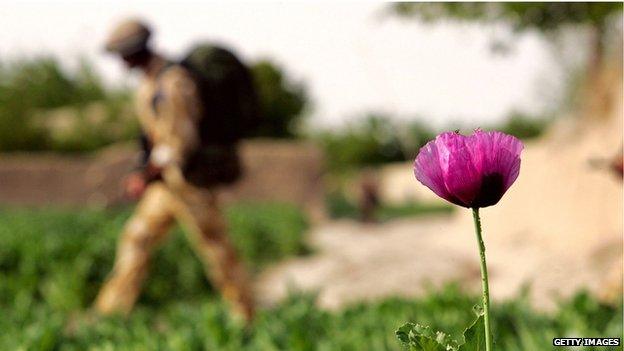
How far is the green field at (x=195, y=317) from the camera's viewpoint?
3461mm

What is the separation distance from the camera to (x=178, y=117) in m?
4.59

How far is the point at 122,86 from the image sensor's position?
75.6ft

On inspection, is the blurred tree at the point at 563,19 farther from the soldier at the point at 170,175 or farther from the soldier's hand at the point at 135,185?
the soldier's hand at the point at 135,185

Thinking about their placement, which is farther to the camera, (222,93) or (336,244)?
(336,244)

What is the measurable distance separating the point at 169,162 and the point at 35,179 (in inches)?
448

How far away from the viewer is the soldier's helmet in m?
4.75

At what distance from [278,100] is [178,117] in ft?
57.2

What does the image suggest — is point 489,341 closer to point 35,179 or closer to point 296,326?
point 296,326

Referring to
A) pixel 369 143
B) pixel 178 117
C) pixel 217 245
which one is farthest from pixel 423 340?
pixel 369 143

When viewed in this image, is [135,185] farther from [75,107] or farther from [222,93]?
[75,107]

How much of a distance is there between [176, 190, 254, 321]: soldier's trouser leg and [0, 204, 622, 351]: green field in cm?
27

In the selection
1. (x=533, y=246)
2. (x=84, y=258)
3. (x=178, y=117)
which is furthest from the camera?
(x=533, y=246)

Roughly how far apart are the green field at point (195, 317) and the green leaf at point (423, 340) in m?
1.47

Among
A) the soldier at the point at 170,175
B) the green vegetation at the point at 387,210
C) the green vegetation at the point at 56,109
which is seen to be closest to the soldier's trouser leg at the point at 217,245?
the soldier at the point at 170,175
